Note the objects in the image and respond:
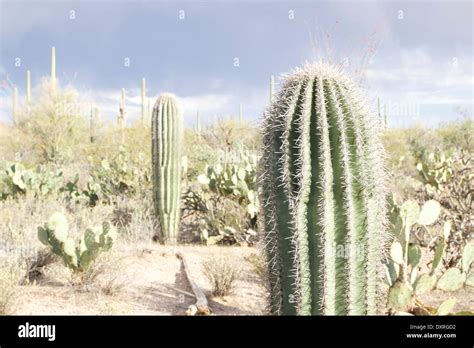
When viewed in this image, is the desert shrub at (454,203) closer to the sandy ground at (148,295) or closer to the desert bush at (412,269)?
the sandy ground at (148,295)

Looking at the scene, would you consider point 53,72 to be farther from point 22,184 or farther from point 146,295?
point 146,295

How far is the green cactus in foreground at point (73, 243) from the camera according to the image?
5.19m

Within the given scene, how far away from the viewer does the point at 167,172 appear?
25.7 feet

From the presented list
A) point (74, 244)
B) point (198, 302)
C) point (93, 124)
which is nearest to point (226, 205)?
point (74, 244)

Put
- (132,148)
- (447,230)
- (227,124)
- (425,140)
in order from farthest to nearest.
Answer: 1. (227,124)
2. (425,140)
3. (132,148)
4. (447,230)

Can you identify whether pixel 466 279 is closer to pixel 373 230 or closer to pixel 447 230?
pixel 447 230

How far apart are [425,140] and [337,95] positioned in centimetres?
2299

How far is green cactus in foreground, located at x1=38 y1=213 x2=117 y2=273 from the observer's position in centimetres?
519

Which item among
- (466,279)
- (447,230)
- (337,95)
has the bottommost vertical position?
(466,279)

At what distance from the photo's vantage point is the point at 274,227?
3082 millimetres

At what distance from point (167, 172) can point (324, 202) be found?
5.14 metres

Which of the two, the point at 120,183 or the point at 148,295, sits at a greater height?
the point at 120,183

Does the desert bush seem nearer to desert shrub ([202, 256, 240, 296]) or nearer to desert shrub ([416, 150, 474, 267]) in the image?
desert shrub ([416, 150, 474, 267])
